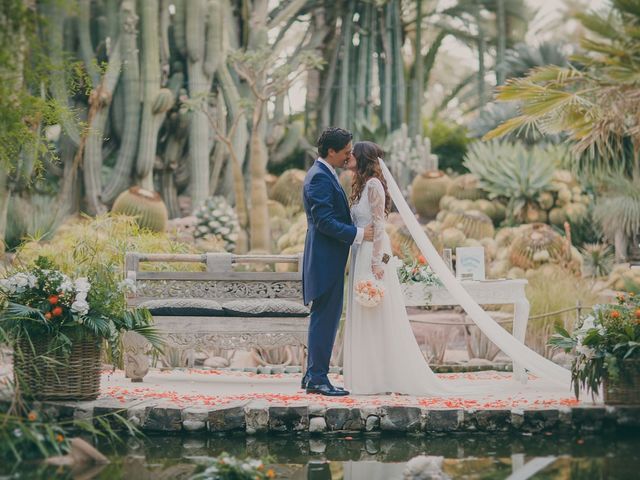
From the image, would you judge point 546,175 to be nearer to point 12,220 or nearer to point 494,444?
point 12,220

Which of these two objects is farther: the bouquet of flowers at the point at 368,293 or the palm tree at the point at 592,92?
the palm tree at the point at 592,92

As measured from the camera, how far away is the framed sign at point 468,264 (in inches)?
332

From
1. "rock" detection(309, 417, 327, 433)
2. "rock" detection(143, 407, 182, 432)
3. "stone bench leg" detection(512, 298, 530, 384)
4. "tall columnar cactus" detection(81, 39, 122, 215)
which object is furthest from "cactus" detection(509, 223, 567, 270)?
"rock" detection(143, 407, 182, 432)

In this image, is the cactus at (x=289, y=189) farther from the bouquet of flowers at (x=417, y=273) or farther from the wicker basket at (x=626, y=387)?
the wicker basket at (x=626, y=387)

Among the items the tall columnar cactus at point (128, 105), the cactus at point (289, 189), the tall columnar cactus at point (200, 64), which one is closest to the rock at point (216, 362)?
the tall columnar cactus at point (128, 105)

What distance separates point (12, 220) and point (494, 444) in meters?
11.2

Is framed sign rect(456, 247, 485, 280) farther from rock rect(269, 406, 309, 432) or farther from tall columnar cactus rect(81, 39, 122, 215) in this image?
tall columnar cactus rect(81, 39, 122, 215)

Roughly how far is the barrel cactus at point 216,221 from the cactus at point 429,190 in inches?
171

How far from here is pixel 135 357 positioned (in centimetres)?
805

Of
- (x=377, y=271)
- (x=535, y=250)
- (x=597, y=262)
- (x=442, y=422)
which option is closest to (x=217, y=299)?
(x=377, y=271)

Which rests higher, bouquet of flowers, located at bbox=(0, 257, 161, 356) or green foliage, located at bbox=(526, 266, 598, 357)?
bouquet of flowers, located at bbox=(0, 257, 161, 356)

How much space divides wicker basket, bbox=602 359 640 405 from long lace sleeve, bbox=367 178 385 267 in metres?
1.81

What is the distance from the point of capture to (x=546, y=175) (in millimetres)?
16922

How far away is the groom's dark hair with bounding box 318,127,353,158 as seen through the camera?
7316mm
